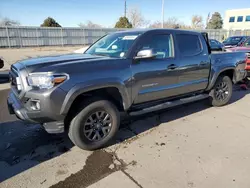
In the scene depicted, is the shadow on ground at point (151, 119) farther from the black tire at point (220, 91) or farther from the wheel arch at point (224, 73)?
the wheel arch at point (224, 73)

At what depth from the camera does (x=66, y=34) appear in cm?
2753

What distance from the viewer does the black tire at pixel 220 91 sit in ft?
16.6

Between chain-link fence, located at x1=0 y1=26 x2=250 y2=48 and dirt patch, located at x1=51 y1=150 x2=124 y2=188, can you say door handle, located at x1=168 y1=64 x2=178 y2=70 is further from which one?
chain-link fence, located at x1=0 y1=26 x2=250 y2=48

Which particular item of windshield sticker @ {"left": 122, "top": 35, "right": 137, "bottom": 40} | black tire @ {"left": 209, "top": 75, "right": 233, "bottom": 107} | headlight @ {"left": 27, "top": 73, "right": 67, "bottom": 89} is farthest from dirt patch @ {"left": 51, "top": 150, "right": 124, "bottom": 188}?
black tire @ {"left": 209, "top": 75, "right": 233, "bottom": 107}

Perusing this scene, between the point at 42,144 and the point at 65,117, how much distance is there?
0.90 meters

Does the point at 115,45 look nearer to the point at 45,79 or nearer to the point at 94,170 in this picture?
the point at 45,79

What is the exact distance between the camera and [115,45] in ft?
12.5

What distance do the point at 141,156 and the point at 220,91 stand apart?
318 cm

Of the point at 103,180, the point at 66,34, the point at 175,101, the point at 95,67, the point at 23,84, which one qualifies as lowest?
the point at 103,180

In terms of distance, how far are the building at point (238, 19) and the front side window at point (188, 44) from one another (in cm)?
5712

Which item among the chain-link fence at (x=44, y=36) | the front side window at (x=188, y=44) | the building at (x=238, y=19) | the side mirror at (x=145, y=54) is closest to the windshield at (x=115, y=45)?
the side mirror at (x=145, y=54)

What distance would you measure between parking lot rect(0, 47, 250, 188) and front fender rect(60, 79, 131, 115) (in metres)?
0.80

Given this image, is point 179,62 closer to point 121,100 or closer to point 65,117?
point 121,100

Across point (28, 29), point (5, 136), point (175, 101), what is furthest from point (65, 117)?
point (28, 29)
